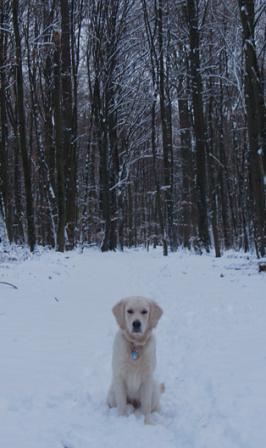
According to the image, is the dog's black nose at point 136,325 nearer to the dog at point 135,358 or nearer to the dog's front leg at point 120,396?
the dog at point 135,358

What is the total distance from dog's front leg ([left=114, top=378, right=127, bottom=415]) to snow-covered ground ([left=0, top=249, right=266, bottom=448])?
3.7 inches

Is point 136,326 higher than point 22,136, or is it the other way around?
point 22,136

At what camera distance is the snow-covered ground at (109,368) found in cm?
343

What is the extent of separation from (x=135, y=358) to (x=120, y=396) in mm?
358

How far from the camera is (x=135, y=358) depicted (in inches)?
155

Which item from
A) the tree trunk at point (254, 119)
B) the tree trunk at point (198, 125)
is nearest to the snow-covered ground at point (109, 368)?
the tree trunk at point (254, 119)

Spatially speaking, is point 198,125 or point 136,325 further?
point 198,125

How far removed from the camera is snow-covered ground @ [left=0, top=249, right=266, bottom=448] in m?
3.43

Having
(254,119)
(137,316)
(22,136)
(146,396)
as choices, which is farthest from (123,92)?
(146,396)

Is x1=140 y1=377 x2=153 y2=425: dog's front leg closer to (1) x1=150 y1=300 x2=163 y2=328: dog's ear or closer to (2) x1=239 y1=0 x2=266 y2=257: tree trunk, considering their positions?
(1) x1=150 y1=300 x2=163 y2=328: dog's ear

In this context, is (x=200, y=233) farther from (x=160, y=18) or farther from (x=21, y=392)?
(x=21, y=392)

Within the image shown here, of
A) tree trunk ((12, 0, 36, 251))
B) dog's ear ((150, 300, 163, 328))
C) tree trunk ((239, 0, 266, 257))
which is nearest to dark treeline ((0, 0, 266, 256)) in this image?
tree trunk ((12, 0, 36, 251))

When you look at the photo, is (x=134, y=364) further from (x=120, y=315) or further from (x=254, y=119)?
(x=254, y=119)

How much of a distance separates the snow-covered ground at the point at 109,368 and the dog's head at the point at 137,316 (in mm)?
740
